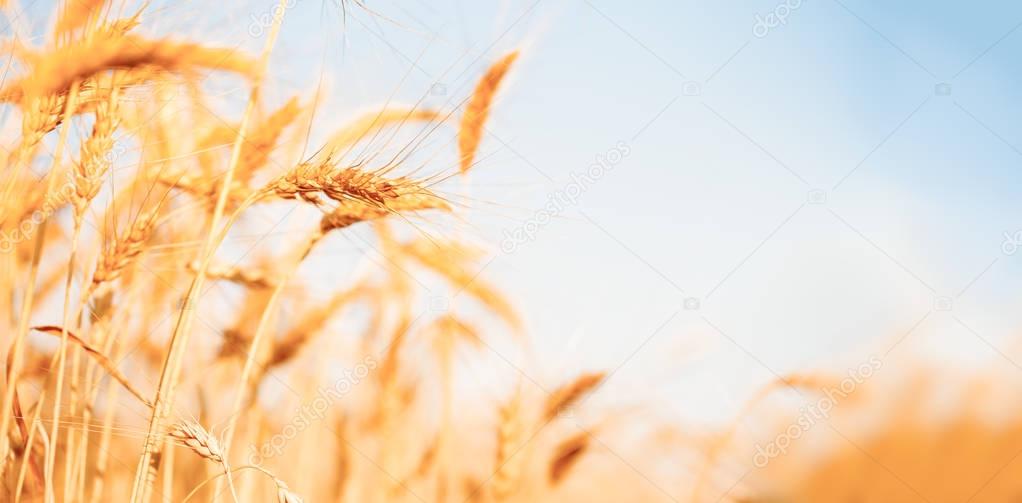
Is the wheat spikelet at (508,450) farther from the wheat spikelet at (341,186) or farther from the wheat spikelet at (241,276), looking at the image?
the wheat spikelet at (341,186)

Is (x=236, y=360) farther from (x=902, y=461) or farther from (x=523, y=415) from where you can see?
(x=902, y=461)

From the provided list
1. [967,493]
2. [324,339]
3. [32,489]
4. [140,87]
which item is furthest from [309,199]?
[967,493]

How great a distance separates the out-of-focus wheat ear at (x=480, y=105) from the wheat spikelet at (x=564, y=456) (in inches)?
31.3

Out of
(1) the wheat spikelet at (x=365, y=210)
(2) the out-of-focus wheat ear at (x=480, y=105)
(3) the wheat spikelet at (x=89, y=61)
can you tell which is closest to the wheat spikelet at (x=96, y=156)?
(3) the wheat spikelet at (x=89, y=61)

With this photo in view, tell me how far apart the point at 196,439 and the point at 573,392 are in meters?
1.05

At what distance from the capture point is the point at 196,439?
1.21 metres

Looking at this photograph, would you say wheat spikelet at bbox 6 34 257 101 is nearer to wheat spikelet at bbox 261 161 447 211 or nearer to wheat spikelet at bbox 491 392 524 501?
wheat spikelet at bbox 261 161 447 211

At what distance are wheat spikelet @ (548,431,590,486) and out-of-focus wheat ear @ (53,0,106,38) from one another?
1501 mm

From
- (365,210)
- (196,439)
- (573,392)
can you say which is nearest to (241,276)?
(365,210)

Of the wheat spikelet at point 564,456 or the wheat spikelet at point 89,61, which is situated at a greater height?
the wheat spikelet at point 89,61

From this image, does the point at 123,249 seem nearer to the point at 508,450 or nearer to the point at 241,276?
the point at 241,276

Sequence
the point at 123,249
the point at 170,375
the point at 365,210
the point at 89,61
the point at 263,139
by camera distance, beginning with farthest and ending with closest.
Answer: the point at 263,139 → the point at 365,210 → the point at 123,249 → the point at 89,61 → the point at 170,375

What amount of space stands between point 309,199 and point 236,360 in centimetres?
83

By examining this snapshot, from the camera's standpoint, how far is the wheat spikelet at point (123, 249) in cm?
147
